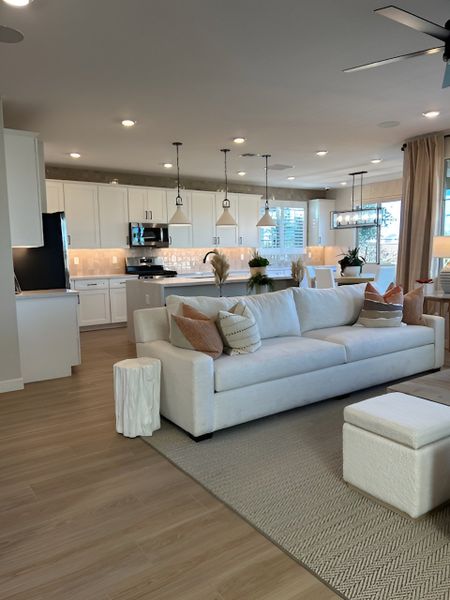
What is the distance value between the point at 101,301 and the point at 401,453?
20.9 feet

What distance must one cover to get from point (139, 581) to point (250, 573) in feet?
1.51

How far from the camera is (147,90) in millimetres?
4027

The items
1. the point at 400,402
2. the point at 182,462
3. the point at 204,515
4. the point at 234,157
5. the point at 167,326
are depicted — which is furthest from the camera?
the point at 234,157

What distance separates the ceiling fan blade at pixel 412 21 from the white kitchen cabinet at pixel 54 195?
6263mm

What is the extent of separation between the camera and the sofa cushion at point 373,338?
3.94m

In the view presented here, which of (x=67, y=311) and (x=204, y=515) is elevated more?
(x=67, y=311)

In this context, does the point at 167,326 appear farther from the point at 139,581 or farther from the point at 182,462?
the point at 139,581

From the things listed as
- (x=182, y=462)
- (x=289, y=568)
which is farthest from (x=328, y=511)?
(x=182, y=462)

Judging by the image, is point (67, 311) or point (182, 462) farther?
point (67, 311)

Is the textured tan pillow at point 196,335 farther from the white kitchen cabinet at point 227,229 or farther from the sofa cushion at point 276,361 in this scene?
the white kitchen cabinet at point 227,229

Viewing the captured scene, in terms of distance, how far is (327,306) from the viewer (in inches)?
181

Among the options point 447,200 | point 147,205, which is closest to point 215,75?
point 447,200

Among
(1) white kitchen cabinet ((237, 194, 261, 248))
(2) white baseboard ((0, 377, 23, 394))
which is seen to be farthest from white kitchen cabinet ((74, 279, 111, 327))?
(1) white kitchen cabinet ((237, 194, 261, 248))

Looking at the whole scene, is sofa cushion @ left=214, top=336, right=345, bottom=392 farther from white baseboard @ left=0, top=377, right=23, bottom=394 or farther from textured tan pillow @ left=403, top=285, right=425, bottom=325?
white baseboard @ left=0, top=377, right=23, bottom=394
